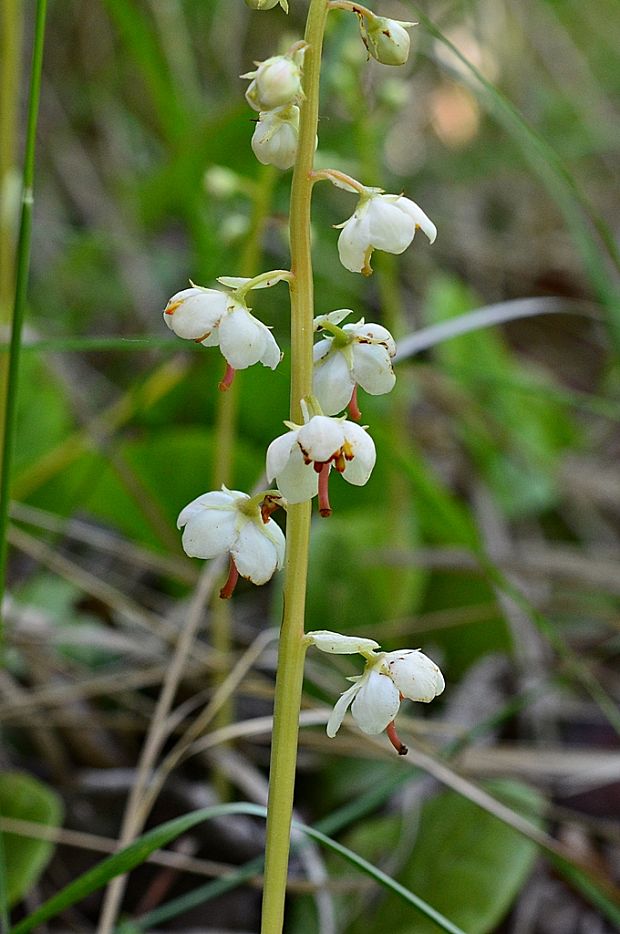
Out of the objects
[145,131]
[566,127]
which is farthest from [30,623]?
[566,127]

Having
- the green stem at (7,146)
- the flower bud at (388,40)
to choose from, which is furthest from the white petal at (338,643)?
the green stem at (7,146)

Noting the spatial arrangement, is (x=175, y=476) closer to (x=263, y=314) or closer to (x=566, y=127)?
(x=263, y=314)

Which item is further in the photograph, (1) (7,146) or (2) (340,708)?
(1) (7,146)

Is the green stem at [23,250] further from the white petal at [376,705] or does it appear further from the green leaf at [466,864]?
the green leaf at [466,864]

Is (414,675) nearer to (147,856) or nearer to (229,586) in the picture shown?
(229,586)

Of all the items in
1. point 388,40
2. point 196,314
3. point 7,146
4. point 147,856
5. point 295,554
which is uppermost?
point 7,146

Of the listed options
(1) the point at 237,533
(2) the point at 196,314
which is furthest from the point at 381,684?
(2) the point at 196,314
